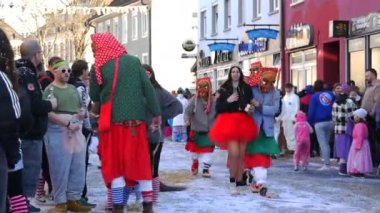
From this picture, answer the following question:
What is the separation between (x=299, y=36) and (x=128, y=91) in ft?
59.3

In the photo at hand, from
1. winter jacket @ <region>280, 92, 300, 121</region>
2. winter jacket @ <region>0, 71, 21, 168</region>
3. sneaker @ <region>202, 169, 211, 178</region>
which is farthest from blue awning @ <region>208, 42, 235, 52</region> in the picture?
winter jacket @ <region>0, 71, 21, 168</region>

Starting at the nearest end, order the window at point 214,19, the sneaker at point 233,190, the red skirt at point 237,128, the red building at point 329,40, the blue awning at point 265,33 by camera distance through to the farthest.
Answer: the red skirt at point 237,128, the sneaker at point 233,190, the red building at point 329,40, the blue awning at point 265,33, the window at point 214,19

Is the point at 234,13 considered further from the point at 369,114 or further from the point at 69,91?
the point at 69,91

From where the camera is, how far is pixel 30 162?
8.09m

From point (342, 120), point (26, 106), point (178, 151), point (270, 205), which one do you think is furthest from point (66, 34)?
point (26, 106)

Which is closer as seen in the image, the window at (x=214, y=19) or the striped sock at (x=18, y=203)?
the striped sock at (x=18, y=203)

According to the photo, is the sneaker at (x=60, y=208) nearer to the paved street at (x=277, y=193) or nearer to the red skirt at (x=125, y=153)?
the paved street at (x=277, y=193)

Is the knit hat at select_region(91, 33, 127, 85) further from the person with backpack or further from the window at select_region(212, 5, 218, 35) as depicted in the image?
the window at select_region(212, 5, 218, 35)

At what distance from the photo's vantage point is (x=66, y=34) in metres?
43.8

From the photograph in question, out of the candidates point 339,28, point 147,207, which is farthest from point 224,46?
point 147,207

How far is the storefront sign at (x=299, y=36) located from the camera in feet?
81.3

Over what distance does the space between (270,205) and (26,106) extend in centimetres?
429

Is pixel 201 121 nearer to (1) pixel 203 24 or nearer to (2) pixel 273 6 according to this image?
(2) pixel 273 6

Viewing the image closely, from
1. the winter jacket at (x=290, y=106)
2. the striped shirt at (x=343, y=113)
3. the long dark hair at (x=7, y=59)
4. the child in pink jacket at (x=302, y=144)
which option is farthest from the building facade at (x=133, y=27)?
the long dark hair at (x=7, y=59)
